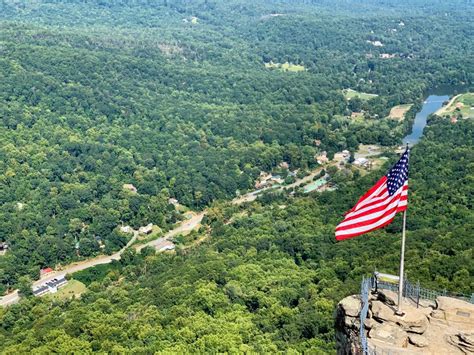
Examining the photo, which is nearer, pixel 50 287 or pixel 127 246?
pixel 50 287

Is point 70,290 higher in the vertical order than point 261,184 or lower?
higher

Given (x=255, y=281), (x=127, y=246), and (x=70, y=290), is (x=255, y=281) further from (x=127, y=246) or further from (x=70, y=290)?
(x=127, y=246)

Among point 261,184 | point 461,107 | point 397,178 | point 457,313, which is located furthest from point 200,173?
point 457,313

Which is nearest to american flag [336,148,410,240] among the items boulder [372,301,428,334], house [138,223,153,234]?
boulder [372,301,428,334]

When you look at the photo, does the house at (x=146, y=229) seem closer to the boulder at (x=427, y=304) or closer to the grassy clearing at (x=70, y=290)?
the grassy clearing at (x=70, y=290)

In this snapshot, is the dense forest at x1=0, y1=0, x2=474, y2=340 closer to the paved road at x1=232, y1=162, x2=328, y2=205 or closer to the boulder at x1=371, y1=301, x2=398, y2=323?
the paved road at x1=232, y1=162, x2=328, y2=205

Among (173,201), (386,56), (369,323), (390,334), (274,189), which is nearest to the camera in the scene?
(390,334)
